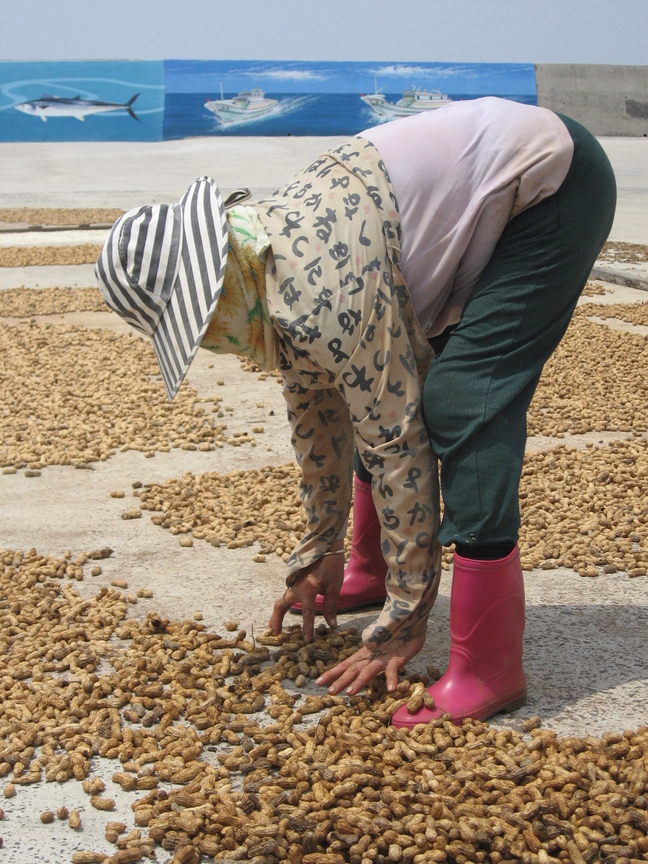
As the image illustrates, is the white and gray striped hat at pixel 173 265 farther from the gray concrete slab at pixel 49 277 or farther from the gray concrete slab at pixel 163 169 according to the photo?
the gray concrete slab at pixel 163 169

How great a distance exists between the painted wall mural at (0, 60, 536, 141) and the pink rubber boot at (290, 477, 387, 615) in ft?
81.7

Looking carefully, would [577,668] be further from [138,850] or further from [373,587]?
[138,850]

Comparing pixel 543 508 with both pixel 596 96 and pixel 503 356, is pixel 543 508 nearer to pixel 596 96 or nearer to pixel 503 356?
pixel 503 356

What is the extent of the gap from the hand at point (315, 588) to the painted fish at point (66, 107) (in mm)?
25979

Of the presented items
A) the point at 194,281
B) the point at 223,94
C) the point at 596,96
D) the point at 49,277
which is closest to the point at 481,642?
the point at 194,281

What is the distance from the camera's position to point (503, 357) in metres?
2.12

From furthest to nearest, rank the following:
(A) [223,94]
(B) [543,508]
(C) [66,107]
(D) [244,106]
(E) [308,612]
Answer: (D) [244,106] → (A) [223,94] → (C) [66,107] → (B) [543,508] → (E) [308,612]

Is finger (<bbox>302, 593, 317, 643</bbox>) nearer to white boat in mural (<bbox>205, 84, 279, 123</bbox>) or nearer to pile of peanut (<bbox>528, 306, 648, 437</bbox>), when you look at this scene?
pile of peanut (<bbox>528, 306, 648, 437</bbox>)

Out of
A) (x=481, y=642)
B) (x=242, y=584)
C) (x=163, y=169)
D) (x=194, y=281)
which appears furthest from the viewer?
(x=163, y=169)

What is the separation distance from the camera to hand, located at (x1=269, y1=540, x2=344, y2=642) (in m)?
2.60

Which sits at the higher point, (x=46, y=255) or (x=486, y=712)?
(x=486, y=712)

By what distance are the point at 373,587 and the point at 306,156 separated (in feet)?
73.1

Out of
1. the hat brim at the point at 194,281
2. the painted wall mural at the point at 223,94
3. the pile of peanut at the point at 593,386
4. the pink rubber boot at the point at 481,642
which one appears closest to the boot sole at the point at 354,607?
the pink rubber boot at the point at 481,642

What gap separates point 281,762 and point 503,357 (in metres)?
1.03
